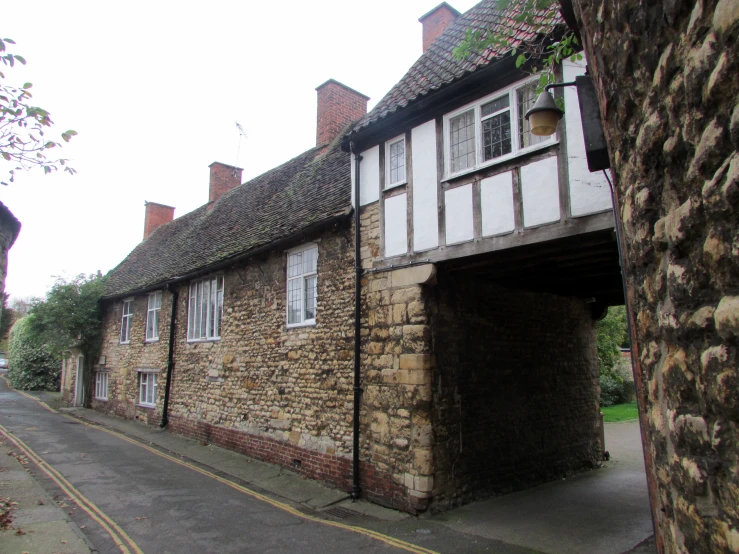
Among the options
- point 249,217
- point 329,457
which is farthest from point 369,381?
point 249,217

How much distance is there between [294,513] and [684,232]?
302 inches

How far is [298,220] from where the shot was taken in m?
11.1

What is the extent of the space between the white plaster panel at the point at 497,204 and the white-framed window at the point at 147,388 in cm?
1340

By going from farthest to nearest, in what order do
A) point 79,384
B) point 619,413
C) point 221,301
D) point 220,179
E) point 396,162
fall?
point 79,384, point 220,179, point 619,413, point 221,301, point 396,162

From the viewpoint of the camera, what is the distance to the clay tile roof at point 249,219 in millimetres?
11203

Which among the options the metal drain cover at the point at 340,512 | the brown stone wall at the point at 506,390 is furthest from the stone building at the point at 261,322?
the brown stone wall at the point at 506,390

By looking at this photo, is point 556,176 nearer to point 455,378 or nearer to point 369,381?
point 455,378

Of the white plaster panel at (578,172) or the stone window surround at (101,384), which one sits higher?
the white plaster panel at (578,172)

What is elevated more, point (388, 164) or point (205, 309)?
point (388, 164)

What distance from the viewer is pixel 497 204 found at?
7039mm

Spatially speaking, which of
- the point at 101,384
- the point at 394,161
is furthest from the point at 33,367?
the point at 394,161

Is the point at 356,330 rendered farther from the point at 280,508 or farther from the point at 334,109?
the point at 334,109

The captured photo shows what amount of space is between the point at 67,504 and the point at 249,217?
865cm

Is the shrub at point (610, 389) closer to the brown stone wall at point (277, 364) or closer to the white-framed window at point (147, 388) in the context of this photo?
the brown stone wall at point (277, 364)
